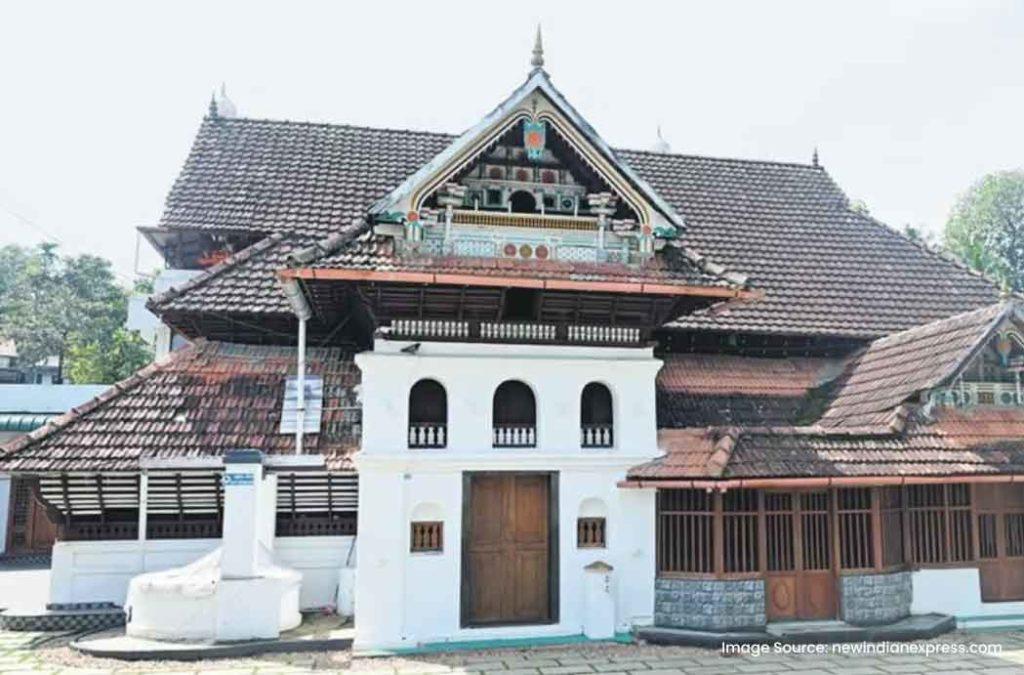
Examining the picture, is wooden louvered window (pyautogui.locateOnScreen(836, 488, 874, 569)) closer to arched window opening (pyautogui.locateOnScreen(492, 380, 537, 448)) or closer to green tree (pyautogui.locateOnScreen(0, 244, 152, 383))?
arched window opening (pyautogui.locateOnScreen(492, 380, 537, 448))

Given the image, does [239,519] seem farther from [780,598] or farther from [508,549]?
[780,598]

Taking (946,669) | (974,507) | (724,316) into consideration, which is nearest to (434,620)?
(946,669)

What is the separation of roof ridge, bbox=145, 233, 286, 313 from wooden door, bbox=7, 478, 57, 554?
28.0 ft

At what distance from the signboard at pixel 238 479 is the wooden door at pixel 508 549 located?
266 cm

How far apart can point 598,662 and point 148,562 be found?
6222 millimetres

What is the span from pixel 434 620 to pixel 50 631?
5.04 m

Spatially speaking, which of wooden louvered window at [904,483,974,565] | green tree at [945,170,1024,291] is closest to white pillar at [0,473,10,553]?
wooden louvered window at [904,483,974,565]

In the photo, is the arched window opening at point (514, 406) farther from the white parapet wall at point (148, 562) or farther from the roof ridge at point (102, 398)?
the roof ridge at point (102, 398)

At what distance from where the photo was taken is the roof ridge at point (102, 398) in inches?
406

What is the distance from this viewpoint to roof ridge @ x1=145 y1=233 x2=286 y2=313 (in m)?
11.5

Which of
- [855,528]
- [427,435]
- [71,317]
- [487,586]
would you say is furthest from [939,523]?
[71,317]

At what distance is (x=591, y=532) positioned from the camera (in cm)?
1041

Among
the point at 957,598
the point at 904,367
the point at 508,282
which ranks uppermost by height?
the point at 508,282

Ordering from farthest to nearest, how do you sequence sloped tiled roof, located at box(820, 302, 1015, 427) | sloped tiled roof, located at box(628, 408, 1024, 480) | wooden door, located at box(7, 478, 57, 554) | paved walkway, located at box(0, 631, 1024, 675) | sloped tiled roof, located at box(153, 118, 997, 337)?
wooden door, located at box(7, 478, 57, 554), sloped tiled roof, located at box(153, 118, 997, 337), sloped tiled roof, located at box(820, 302, 1015, 427), sloped tiled roof, located at box(628, 408, 1024, 480), paved walkway, located at box(0, 631, 1024, 675)
